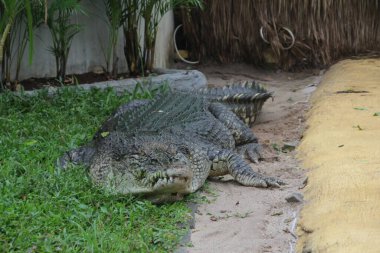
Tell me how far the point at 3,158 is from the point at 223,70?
534 centimetres

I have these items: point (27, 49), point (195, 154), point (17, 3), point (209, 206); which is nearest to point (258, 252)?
point (209, 206)

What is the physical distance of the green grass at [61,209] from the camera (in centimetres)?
391

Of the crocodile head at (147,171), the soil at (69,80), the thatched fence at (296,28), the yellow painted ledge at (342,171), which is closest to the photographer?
the yellow painted ledge at (342,171)

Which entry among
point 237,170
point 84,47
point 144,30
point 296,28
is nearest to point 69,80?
point 84,47

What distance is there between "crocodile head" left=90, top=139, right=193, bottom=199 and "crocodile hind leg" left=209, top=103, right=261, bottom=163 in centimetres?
156

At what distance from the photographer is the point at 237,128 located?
21.2ft

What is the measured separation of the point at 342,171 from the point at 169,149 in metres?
1.21

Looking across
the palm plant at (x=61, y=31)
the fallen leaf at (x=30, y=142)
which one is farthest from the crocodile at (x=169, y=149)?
the palm plant at (x=61, y=31)

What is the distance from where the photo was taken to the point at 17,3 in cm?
658

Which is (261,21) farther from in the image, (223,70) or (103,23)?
(103,23)

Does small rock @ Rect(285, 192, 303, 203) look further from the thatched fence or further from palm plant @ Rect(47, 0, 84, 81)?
the thatched fence

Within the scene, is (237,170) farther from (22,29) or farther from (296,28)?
(296,28)

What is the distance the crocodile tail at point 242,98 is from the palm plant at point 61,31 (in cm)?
161

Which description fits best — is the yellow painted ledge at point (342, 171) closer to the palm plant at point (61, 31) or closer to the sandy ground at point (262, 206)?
the sandy ground at point (262, 206)
